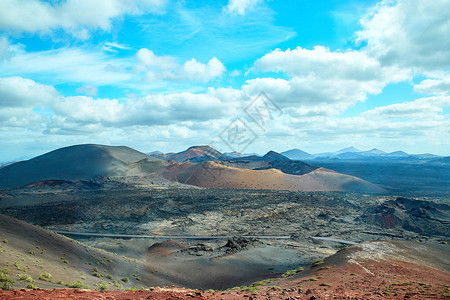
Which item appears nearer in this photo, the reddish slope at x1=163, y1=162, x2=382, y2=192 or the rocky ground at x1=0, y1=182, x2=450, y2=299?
the rocky ground at x1=0, y1=182, x2=450, y2=299

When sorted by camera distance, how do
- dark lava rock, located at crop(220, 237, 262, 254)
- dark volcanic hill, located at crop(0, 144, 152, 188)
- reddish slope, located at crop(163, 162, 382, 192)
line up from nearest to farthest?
dark lava rock, located at crop(220, 237, 262, 254), reddish slope, located at crop(163, 162, 382, 192), dark volcanic hill, located at crop(0, 144, 152, 188)

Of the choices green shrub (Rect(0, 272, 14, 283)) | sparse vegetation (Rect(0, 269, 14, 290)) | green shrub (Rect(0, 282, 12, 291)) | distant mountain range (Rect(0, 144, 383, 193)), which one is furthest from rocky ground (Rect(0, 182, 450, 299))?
distant mountain range (Rect(0, 144, 383, 193))

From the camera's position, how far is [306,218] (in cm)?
4662

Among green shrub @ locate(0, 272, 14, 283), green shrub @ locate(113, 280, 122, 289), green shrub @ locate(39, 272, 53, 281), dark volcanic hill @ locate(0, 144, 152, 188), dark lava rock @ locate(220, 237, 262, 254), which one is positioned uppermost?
dark volcanic hill @ locate(0, 144, 152, 188)

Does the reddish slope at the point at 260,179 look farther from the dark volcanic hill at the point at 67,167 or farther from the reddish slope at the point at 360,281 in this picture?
the reddish slope at the point at 360,281

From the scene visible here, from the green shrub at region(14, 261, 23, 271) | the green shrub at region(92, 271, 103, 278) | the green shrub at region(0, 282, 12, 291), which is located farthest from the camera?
the green shrub at region(92, 271, 103, 278)

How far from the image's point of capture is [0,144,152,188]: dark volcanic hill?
302 feet

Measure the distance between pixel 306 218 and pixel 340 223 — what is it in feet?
17.8

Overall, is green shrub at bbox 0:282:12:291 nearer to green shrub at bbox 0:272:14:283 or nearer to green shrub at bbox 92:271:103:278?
green shrub at bbox 0:272:14:283

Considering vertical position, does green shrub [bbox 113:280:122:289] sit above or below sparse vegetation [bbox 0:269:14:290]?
below

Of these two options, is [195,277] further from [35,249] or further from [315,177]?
[315,177]

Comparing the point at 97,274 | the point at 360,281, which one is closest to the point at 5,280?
the point at 97,274

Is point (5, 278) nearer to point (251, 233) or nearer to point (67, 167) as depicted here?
point (251, 233)

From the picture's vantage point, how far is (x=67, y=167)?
326ft
